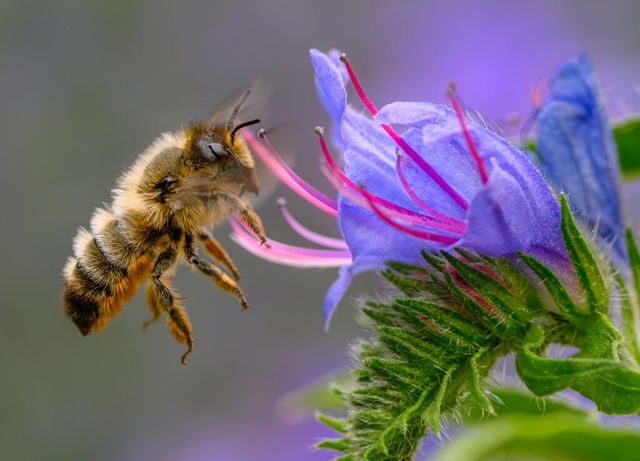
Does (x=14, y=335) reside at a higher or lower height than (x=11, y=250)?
lower

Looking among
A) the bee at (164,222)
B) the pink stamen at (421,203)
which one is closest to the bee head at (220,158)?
the bee at (164,222)

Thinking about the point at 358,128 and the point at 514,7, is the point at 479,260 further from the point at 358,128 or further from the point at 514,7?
the point at 514,7

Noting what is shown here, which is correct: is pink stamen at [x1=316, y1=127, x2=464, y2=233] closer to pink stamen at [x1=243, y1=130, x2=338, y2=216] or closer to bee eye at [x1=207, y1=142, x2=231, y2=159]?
pink stamen at [x1=243, y1=130, x2=338, y2=216]

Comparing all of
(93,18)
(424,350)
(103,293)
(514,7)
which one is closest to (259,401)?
(514,7)

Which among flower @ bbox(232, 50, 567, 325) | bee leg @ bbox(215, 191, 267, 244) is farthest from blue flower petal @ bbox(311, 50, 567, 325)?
bee leg @ bbox(215, 191, 267, 244)

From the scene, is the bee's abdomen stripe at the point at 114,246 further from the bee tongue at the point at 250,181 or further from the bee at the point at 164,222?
the bee tongue at the point at 250,181

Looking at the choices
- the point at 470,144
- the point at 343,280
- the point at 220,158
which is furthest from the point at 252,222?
the point at 470,144
